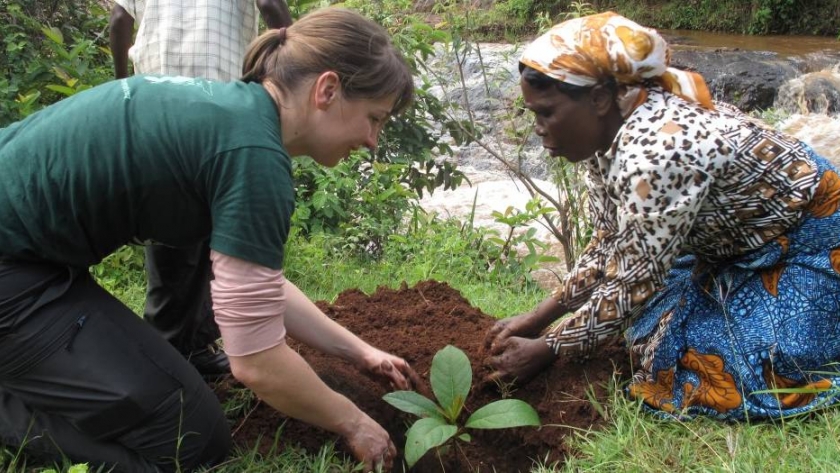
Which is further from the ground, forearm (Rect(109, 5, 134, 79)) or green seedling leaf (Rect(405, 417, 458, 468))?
forearm (Rect(109, 5, 134, 79))

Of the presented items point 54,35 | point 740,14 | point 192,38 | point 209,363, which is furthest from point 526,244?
point 740,14

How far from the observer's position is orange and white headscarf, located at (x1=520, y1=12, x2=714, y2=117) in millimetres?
2168

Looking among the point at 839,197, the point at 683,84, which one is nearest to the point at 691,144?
the point at 683,84

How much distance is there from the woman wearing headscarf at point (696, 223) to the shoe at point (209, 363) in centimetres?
112

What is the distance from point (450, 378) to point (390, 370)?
29cm

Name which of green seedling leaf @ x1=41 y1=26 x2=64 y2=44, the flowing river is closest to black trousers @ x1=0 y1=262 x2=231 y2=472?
green seedling leaf @ x1=41 y1=26 x2=64 y2=44

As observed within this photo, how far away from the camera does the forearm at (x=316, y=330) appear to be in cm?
253

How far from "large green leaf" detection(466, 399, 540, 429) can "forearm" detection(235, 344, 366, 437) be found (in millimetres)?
351

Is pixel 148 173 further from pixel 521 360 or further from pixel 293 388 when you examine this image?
pixel 521 360

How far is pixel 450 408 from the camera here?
2.37 meters

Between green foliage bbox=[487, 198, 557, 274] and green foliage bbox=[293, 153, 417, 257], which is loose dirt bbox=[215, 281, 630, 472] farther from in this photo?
green foliage bbox=[293, 153, 417, 257]

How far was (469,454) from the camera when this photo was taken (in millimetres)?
2518

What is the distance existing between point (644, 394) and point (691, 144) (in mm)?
792

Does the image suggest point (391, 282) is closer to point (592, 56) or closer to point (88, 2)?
point (592, 56)
